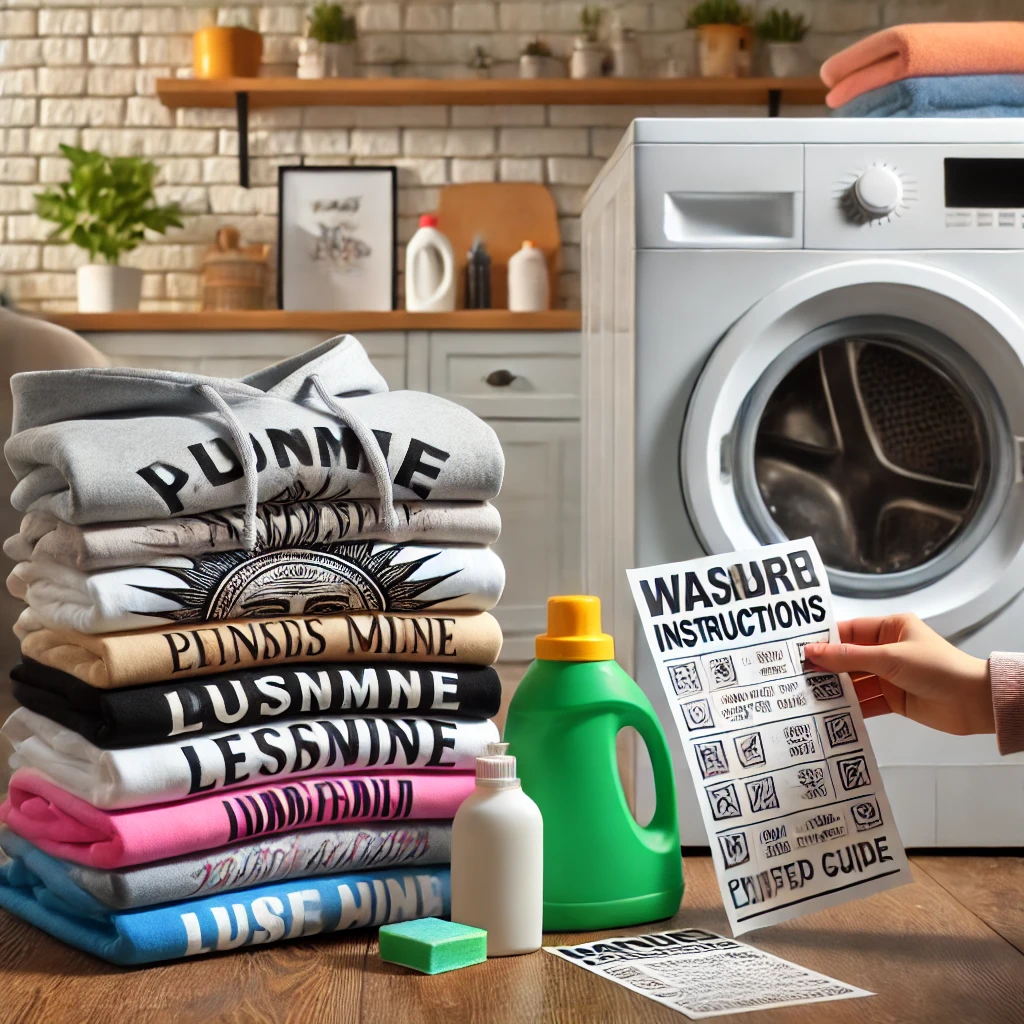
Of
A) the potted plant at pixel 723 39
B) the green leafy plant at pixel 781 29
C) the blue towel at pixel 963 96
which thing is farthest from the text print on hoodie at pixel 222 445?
the green leafy plant at pixel 781 29

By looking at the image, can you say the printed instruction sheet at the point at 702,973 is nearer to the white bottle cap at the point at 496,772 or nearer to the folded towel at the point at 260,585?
the white bottle cap at the point at 496,772

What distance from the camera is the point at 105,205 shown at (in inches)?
119

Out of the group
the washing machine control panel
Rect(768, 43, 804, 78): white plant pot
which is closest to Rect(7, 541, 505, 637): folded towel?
the washing machine control panel

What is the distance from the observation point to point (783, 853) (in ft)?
3.70

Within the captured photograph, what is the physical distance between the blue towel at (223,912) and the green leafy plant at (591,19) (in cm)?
264

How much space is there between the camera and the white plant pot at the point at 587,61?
3172 millimetres

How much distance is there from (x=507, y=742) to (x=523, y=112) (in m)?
2.47

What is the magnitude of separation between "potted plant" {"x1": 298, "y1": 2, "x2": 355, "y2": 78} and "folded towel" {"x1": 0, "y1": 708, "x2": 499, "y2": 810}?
93.5 inches

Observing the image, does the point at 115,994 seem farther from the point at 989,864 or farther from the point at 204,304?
the point at 204,304

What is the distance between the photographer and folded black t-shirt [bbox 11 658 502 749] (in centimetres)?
100

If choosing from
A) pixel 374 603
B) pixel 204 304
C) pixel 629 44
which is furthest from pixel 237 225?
pixel 374 603

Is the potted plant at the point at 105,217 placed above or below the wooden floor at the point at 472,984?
above

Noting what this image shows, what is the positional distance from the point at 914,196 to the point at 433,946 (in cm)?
106

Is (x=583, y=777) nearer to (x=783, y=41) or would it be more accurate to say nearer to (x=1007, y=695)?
(x=1007, y=695)
